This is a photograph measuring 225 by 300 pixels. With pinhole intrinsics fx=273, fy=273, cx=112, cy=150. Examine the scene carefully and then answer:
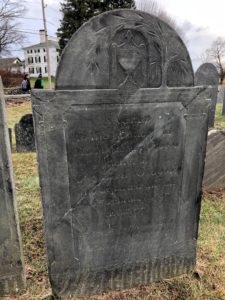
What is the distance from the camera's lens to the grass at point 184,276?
2.58 meters

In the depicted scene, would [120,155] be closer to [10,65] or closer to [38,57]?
[10,65]

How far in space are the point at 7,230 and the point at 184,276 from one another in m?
1.81

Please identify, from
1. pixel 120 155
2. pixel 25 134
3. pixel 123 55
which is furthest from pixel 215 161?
pixel 25 134

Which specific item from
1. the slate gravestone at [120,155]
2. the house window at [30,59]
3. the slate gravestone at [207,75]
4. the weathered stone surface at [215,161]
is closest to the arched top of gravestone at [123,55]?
the slate gravestone at [120,155]

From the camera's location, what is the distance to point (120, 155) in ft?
7.59

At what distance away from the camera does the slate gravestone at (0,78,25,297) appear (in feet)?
7.14

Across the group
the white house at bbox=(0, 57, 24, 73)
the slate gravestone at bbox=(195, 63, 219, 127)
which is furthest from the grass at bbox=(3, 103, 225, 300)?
the white house at bbox=(0, 57, 24, 73)

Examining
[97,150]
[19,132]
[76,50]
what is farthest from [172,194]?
[19,132]

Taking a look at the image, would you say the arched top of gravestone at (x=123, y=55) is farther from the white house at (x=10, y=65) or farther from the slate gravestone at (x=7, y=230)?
the white house at (x=10, y=65)

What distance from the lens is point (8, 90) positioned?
23.4 m

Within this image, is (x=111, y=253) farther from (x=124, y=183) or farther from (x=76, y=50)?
(x=76, y=50)

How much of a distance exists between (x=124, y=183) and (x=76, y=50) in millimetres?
1160

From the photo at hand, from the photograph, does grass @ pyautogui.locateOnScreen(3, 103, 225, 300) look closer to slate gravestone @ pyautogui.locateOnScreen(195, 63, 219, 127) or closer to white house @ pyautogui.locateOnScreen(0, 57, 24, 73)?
slate gravestone @ pyautogui.locateOnScreen(195, 63, 219, 127)

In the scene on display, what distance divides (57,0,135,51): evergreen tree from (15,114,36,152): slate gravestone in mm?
25578
